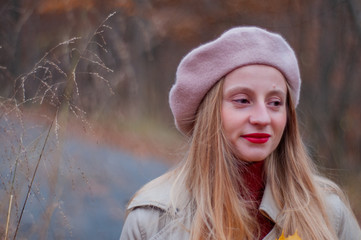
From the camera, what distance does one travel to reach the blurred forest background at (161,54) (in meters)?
3.09

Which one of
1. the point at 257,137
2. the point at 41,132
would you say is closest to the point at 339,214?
the point at 257,137

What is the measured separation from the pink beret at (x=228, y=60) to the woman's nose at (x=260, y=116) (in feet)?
0.45

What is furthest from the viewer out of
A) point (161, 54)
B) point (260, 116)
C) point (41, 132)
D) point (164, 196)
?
point (161, 54)

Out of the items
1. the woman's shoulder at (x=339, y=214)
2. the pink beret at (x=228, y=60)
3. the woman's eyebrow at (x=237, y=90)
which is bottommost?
the woman's shoulder at (x=339, y=214)

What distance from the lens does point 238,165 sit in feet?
5.80

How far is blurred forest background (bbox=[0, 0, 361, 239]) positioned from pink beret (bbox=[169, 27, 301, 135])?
1.31 metres

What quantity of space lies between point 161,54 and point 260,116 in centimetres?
159

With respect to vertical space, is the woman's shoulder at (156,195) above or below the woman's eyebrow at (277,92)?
below

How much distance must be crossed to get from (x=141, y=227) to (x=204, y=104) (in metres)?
0.42

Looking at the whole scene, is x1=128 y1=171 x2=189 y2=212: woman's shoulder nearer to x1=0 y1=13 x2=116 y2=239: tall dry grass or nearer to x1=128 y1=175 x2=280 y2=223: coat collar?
x1=128 y1=175 x2=280 y2=223: coat collar

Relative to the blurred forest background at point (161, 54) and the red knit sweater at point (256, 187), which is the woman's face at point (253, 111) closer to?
the red knit sweater at point (256, 187)

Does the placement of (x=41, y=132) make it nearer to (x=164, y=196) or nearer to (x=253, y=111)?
(x=164, y=196)

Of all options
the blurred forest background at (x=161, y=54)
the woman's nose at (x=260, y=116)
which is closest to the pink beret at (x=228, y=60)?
the woman's nose at (x=260, y=116)

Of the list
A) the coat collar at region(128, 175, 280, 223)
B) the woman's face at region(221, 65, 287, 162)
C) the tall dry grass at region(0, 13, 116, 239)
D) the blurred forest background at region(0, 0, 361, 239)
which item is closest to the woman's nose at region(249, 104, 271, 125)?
the woman's face at region(221, 65, 287, 162)
